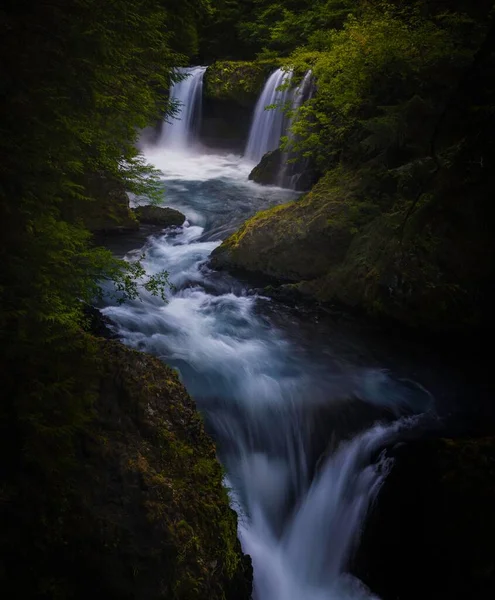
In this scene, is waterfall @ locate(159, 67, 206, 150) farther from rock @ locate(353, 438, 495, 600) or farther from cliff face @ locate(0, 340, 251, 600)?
rock @ locate(353, 438, 495, 600)

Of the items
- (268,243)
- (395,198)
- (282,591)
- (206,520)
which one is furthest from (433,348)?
(206,520)

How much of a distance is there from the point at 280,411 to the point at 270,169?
36.1ft

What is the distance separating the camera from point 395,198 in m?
7.38

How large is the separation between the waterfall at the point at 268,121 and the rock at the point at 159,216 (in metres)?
6.85

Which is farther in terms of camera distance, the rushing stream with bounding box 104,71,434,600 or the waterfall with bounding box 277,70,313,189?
the waterfall with bounding box 277,70,313,189

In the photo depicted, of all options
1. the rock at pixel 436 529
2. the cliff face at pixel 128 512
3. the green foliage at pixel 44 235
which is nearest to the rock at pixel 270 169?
the green foliage at pixel 44 235

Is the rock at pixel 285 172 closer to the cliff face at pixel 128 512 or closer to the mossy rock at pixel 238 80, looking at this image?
the mossy rock at pixel 238 80

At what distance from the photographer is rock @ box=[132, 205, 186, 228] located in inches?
434

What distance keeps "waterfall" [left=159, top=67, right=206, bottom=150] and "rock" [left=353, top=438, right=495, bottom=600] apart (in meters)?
19.1

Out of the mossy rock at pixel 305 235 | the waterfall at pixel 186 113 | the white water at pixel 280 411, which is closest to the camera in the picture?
the white water at pixel 280 411

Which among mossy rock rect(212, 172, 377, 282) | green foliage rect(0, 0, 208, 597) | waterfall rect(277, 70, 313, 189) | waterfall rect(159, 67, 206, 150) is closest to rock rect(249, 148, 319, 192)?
waterfall rect(277, 70, 313, 189)

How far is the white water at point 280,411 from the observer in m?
4.23

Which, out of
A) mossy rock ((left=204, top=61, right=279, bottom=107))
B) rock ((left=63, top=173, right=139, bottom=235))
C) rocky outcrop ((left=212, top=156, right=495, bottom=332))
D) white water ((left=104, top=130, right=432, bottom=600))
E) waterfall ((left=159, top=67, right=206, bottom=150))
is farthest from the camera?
waterfall ((left=159, top=67, right=206, bottom=150))

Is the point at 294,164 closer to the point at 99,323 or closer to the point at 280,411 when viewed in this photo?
the point at 99,323
